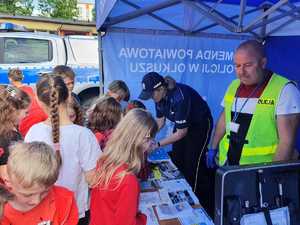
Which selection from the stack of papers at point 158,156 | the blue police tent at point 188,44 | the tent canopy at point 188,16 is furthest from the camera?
the blue police tent at point 188,44

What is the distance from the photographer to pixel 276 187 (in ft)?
5.08

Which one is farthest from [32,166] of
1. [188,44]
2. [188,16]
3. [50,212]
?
[188,44]

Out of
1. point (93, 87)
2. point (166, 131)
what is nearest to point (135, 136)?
point (166, 131)

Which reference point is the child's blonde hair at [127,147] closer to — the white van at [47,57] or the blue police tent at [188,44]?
the blue police tent at [188,44]

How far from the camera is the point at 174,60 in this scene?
4629 millimetres

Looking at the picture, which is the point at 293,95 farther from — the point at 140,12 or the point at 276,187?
the point at 140,12

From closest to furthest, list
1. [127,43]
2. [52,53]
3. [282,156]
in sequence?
[282,156] → [127,43] → [52,53]

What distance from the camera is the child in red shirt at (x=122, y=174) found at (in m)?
1.59

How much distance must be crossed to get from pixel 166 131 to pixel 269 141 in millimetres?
2198

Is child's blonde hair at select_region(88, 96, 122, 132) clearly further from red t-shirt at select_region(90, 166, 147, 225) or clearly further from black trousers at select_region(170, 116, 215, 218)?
black trousers at select_region(170, 116, 215, 218)

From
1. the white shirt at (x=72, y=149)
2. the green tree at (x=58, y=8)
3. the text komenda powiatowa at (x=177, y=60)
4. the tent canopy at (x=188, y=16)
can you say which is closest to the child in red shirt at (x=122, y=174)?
the white shirt at (x=72, y=149)

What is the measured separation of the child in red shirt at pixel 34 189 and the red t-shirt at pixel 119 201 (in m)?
0.16

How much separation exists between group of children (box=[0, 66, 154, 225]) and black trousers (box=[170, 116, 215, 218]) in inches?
67.0

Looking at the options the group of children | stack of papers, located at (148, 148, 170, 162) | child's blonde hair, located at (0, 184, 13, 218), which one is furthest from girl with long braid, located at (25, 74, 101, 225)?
stack of papers, located at (148, 148, 170, 162)
